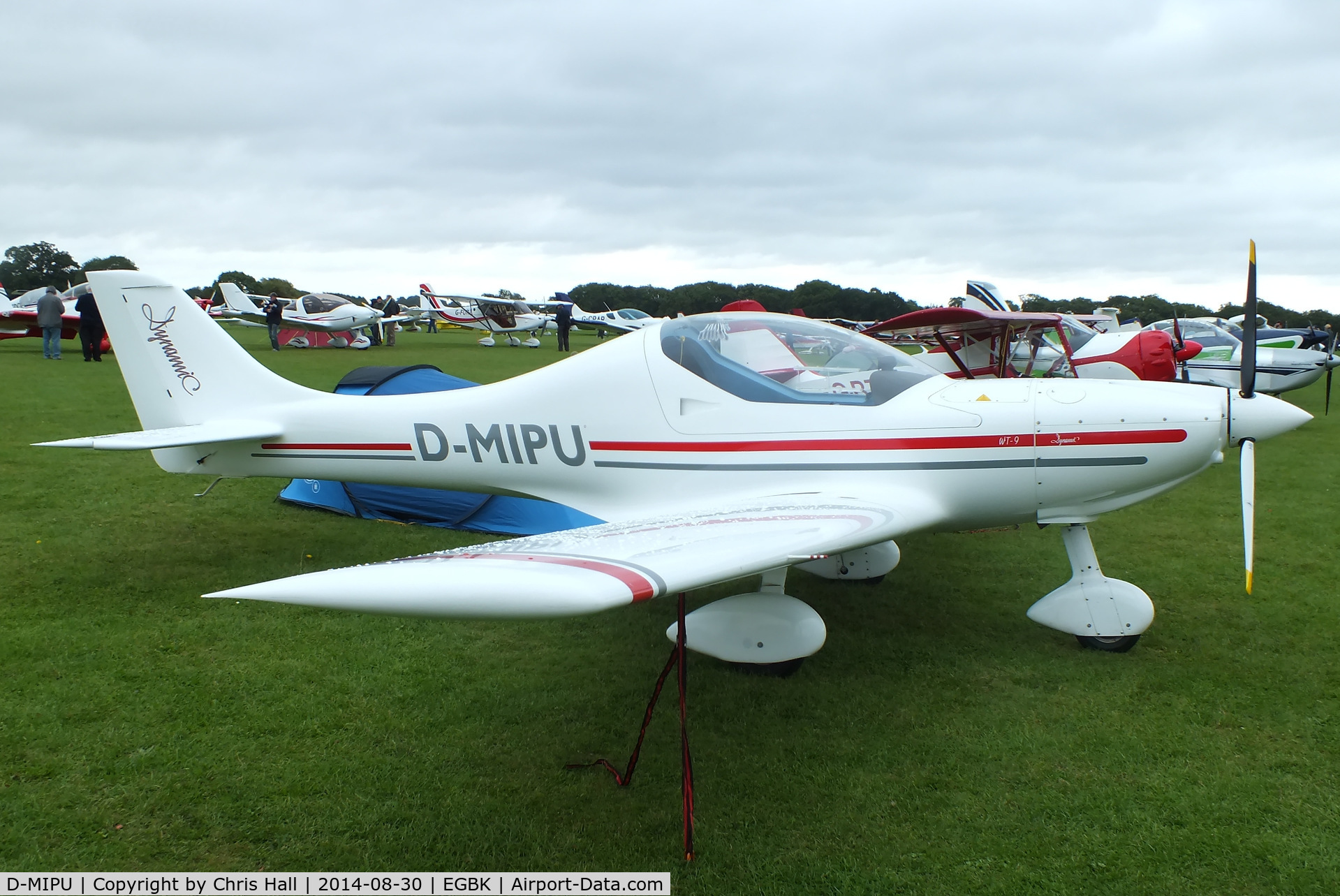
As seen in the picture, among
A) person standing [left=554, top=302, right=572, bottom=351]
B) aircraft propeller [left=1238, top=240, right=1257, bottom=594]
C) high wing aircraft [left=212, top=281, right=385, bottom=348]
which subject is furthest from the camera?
person standing [left=554, top=302, right=572, bottom=351]

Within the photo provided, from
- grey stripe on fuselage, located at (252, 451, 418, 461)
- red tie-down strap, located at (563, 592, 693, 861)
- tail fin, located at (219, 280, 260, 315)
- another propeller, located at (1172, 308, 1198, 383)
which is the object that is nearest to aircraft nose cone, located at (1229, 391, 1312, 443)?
red tie-down strap, located at (563, 592, 693, 861)

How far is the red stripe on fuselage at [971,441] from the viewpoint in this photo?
12.9 ft

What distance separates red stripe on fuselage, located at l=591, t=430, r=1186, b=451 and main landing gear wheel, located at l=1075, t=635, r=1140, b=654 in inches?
40.5

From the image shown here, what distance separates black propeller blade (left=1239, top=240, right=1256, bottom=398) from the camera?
13.0ft

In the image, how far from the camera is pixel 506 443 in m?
4.69

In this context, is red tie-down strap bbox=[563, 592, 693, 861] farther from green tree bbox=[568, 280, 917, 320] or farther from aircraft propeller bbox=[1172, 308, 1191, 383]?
green tree bbox=[568, 280, 917, 320]

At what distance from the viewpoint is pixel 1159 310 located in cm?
4231

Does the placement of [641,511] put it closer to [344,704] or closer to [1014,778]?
[344,704]

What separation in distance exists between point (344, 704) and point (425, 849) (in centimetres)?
112

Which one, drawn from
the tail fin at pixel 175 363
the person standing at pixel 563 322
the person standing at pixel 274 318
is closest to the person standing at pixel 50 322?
the person standing at pixel 274 318

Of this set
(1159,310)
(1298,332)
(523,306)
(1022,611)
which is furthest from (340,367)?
(1159,310)

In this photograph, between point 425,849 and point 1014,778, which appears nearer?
point 425,849

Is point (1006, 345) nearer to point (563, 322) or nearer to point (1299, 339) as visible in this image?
point (1299, 339)

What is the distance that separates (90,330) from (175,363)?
53.6ft
